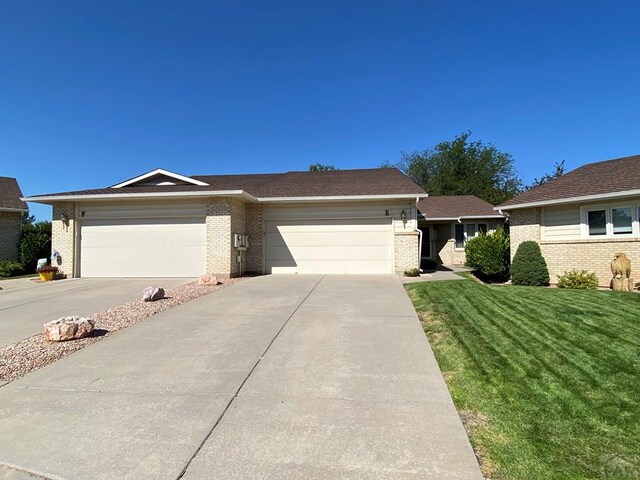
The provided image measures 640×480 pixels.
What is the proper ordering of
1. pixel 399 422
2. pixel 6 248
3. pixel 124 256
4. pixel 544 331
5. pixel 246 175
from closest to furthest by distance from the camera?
pixel 399 422, pixel 544 331, pixel 124 256, pixel 6 248, pixel 246 175

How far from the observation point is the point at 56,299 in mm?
9438

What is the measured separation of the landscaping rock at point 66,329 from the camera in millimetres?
5621

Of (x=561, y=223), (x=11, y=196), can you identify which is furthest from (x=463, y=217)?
(x=11, y=196)

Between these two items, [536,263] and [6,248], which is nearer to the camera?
[536,263]

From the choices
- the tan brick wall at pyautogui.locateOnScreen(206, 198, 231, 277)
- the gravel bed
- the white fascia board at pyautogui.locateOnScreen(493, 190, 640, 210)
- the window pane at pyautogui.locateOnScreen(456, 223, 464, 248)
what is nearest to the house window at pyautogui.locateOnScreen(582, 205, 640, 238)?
the white fascia board at pyautogui.locateOnScreen(493, 190, 640, 210)

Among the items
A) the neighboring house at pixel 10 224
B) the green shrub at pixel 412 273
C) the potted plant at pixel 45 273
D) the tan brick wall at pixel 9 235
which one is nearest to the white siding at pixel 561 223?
the green shrub at pixel 412 273

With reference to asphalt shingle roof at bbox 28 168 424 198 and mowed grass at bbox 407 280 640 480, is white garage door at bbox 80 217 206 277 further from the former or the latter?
mowed grass at bbox 407 280 640 480

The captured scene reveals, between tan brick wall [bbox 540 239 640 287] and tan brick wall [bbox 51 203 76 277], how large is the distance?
1725cm

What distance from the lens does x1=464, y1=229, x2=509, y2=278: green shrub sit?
14.0 metres

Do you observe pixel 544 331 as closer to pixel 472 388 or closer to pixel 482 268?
pixel 472 388

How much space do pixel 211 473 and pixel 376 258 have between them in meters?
12.3

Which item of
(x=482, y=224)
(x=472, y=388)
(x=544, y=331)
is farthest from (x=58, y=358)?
(x=482, y=224)

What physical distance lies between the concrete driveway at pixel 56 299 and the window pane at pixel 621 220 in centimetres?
1380

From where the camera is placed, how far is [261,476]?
8.29 feet
